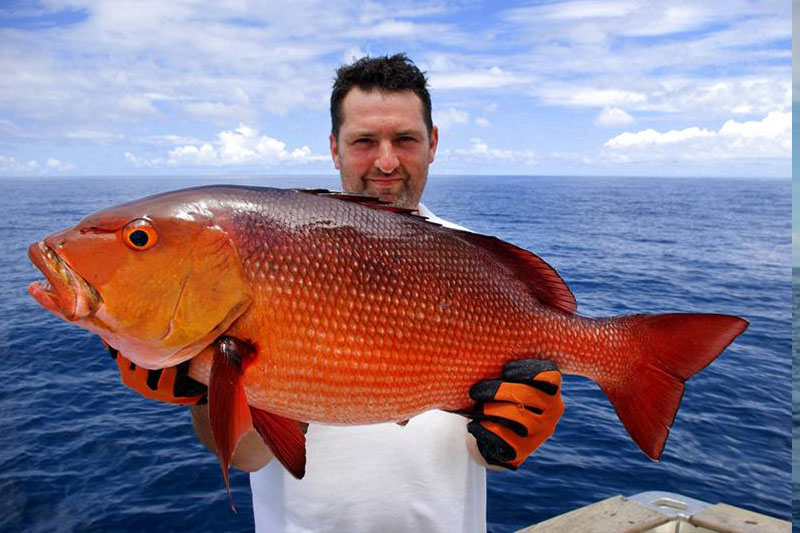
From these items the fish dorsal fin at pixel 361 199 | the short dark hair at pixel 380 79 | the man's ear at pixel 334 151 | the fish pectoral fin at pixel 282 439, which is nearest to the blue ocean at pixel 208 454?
the man's ear at pixel 334 151

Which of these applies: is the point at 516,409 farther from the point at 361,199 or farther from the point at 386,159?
the point at 386,159

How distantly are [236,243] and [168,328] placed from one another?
1.12ft

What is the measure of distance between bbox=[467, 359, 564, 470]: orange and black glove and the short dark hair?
201 centimetres

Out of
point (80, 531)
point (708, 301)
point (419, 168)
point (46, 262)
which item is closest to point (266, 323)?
point (46, 262)

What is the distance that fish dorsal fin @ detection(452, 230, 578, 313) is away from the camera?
8.34ft

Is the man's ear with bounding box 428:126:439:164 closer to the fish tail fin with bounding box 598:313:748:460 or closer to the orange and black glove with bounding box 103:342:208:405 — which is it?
the fish tail fin with bounding box 598:313:748:460

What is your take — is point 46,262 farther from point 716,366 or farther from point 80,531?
point 716,366

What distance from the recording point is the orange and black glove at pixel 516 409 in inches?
93.0

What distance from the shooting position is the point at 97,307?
1846 mm

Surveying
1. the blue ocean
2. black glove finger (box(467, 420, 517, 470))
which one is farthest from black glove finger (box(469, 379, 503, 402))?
the blue ocean

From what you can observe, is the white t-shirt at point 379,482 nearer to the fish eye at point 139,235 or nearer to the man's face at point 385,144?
the man's face at point 385,144

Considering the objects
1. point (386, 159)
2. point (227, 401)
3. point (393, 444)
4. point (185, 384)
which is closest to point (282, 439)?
point (227, 401)

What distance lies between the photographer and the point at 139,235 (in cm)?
192

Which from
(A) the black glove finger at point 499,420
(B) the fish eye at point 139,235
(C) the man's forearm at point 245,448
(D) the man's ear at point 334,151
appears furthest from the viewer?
(D) the man's ear at point 334,151
